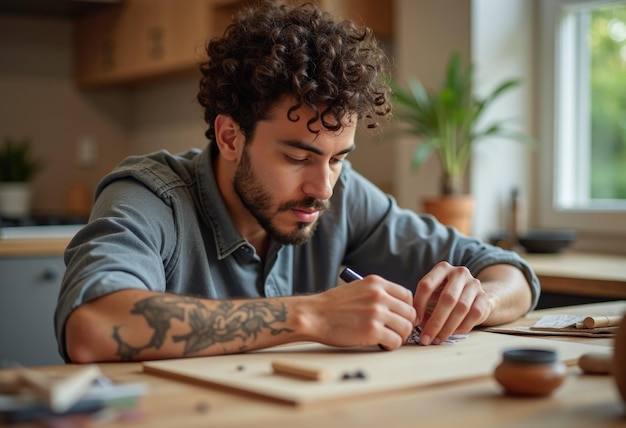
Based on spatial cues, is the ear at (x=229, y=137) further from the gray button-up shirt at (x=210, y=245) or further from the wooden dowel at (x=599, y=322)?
the wooden dowel at (x=599, y=322)

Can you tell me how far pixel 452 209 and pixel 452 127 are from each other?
0.30m

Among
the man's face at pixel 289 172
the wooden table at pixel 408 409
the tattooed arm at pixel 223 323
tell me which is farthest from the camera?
the man's face at pixel 289 172

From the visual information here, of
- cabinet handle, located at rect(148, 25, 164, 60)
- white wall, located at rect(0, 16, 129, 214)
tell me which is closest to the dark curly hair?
cabinet handle, located at rect(148, 25, 164, 60)

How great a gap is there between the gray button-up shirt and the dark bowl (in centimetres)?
94

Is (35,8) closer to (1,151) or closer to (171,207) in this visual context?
(1,151)

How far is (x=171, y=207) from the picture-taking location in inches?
68.8

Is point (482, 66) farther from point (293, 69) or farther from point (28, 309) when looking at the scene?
point (28, 309)

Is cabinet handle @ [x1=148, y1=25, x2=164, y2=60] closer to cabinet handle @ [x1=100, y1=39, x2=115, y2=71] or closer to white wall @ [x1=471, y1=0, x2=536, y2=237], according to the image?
cabinet handle @ [x1=100, y1=39, x2=115, y2=71]

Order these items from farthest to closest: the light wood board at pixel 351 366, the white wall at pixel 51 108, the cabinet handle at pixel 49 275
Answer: the white wall at pixel 51 108 < the cabinet handle at pixel 49 275 < the light wood board at pixel 351 366

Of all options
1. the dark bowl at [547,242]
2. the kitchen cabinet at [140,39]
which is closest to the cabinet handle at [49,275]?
the kitchen cabinet at [140,39]

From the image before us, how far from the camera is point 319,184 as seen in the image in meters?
1.72

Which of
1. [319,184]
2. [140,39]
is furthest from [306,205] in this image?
[140,39]

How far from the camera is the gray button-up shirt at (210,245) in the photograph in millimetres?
1469

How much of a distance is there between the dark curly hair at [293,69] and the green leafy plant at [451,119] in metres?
1.11
